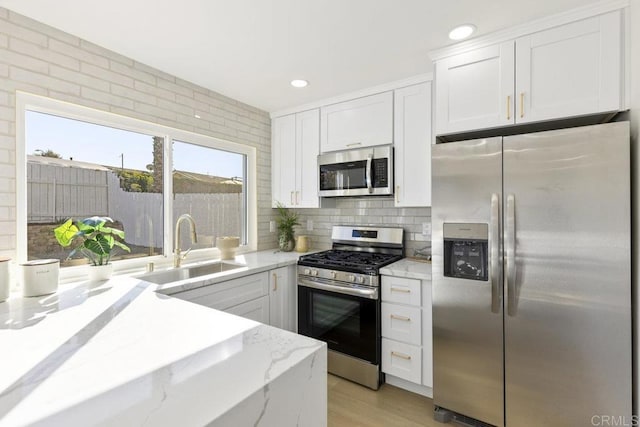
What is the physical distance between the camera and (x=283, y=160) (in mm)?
3268

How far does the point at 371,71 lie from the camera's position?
7.73 feet

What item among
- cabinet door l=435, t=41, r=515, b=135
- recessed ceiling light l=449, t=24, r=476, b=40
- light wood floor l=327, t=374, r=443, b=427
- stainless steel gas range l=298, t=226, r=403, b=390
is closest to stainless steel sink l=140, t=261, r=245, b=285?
stainless steel gas range l=298, t=226, r=403, b=390

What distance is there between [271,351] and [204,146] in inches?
92.6

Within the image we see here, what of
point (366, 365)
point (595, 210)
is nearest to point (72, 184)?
point (366, 365)

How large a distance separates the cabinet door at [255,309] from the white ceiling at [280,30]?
70.6 inches

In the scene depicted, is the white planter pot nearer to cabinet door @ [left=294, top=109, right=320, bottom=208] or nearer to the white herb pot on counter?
Result: the white herb pot on counter

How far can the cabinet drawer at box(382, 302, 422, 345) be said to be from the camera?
7.07 feet

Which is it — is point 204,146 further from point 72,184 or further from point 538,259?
point 538,259

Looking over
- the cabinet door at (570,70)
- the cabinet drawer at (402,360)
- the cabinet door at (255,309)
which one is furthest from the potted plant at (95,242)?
the cabinet door at (570,70)

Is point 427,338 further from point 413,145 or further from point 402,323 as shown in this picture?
point 413,145

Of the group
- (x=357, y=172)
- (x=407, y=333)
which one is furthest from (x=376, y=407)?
(x=357, y=172)

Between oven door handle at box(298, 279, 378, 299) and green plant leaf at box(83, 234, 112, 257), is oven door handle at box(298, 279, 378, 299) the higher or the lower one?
the lower one
